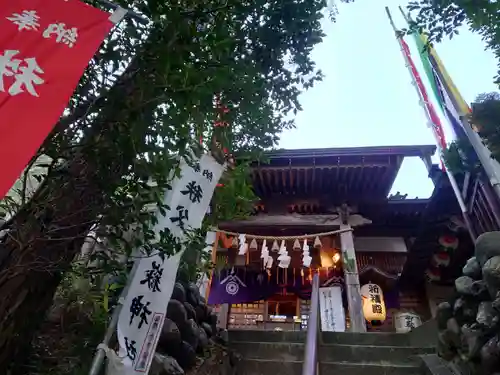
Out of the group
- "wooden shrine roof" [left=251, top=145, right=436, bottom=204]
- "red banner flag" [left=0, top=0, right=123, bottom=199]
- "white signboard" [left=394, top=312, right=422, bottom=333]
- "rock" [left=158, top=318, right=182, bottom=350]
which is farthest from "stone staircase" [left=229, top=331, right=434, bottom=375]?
"wooden shrine roof" [left=251, top=145, right=436, bottom=204]

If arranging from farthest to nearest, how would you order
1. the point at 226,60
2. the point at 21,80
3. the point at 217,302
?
the point at 217,302
the point at 226,60
the point at 21,80

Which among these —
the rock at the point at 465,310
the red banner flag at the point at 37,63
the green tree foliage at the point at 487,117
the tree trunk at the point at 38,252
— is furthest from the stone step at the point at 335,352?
the red banner flag at the point at 37,63

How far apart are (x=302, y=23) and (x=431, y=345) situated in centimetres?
471

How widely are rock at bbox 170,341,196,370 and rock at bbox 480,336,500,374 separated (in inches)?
112

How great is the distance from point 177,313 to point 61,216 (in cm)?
190

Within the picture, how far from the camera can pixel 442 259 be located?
384 inches

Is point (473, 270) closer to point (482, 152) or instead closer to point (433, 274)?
point (482, 152)

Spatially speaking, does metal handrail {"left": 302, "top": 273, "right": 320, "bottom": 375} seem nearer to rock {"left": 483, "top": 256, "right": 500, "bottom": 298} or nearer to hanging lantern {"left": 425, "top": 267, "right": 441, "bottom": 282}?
rock {"left": 483, "top": 256, "right": 500, "bottom": 298}

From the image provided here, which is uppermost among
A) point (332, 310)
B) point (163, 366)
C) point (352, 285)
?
point (352, 285)

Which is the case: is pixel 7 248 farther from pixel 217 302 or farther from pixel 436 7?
pixel 217 302

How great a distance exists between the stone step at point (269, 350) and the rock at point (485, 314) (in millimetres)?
2277

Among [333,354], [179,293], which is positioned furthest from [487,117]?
[179,293]

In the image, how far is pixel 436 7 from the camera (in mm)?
3975

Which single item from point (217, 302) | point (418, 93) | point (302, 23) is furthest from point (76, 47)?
point (217, 302)
